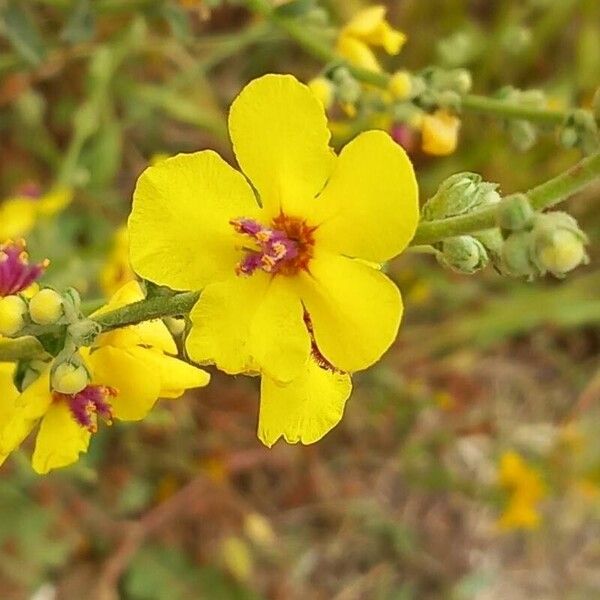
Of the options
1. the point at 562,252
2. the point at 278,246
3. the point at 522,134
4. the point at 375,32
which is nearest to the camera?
the point at 562,252

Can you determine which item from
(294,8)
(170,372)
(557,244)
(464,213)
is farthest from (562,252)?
(294,8)

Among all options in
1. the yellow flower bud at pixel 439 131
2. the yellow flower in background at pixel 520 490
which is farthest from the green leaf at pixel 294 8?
the yellow flower in background at pixel 520 490

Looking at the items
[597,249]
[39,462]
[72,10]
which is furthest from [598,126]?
[597,249]

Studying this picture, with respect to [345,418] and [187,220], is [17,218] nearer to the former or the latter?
[187,220]

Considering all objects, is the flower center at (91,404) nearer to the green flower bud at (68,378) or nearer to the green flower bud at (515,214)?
the green flower bud at (68,378)

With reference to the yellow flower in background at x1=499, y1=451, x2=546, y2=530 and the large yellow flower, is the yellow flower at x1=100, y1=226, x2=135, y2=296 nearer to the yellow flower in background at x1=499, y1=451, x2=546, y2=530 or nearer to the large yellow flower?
the large yellow flower

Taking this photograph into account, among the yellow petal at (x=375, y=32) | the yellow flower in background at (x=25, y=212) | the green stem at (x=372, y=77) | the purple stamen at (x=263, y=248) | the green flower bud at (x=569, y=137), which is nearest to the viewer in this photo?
the purple stamen at (x=263, y=248)
